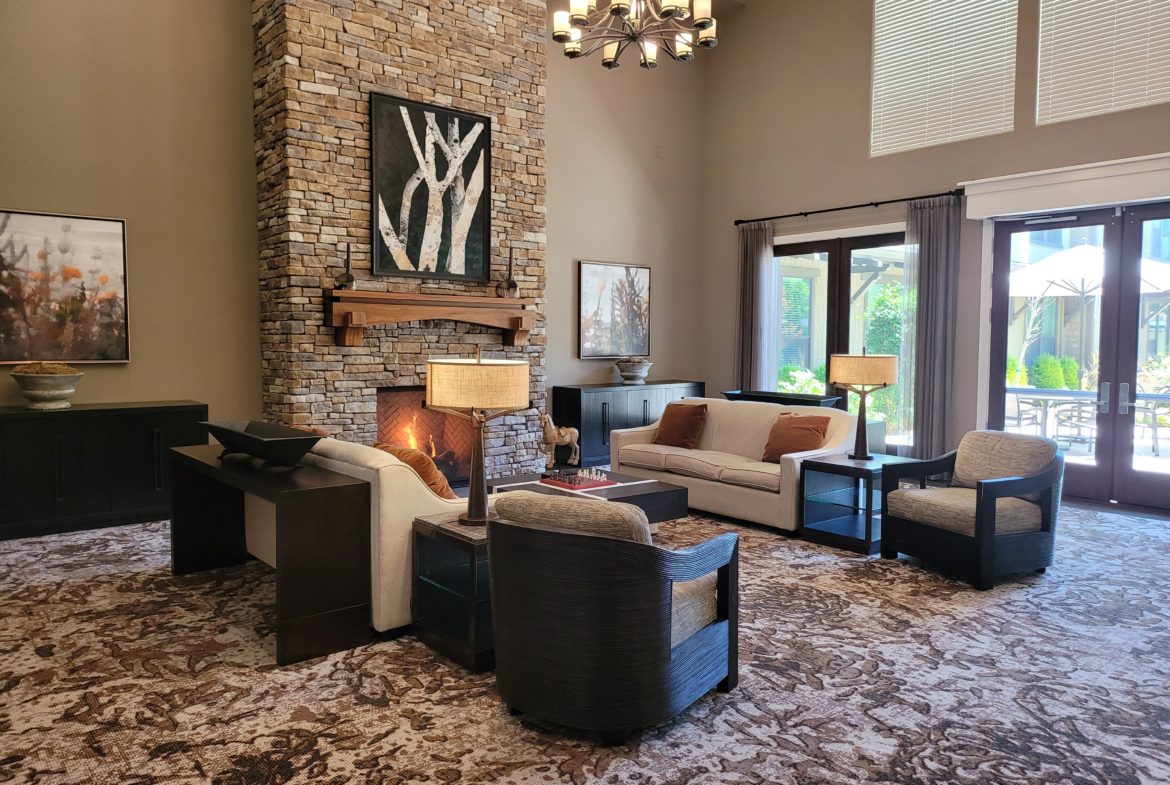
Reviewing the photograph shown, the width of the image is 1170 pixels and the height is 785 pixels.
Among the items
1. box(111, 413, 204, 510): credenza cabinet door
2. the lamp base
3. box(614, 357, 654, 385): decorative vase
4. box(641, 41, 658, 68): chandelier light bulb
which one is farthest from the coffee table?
box(614, 357, 654, 385): decorative vase

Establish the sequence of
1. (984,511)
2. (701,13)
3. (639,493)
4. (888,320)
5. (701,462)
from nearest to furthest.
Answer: (984,511) < (639,493) < (701,13) < (701,462) < (888,320)

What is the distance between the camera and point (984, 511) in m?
4.36

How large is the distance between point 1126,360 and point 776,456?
317 centimetres

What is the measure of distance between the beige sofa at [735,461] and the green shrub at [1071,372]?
2.39 m

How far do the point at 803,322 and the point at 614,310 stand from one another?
219 cm

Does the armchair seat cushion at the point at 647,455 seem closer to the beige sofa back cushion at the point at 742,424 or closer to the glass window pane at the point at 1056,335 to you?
the beige sofa back cushion at the point at 742,424

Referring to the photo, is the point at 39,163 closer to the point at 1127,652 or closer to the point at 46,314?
the point at 46,314

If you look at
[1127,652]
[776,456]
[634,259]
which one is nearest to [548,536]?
[1127,652]

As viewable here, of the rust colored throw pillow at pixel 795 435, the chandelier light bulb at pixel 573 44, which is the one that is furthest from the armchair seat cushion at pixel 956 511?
the chandelier light bulb at pixel 573 44

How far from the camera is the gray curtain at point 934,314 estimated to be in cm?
754

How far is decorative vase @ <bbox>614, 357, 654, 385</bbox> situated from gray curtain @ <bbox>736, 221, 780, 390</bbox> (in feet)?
4.39

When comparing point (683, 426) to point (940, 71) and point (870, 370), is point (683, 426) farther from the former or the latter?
point (940, 71)

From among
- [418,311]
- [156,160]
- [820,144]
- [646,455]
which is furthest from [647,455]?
[156,160]

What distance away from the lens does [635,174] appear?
9312 millimetres
